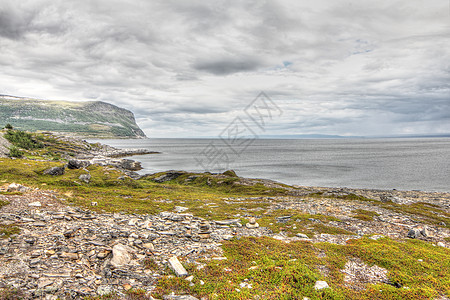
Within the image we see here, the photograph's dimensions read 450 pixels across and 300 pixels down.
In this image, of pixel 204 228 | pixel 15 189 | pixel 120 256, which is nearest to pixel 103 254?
pixel 120 256

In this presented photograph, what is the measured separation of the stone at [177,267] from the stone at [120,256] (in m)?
2.38

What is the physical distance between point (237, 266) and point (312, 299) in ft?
14.7

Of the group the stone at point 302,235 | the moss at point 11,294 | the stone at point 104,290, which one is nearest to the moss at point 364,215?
the stone at point 302,235

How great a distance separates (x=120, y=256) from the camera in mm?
12367

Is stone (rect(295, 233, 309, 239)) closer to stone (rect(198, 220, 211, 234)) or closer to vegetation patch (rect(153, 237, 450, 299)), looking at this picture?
vegetation patch (rect(153, 237, 450, 299))

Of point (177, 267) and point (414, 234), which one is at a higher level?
point (177, 267)

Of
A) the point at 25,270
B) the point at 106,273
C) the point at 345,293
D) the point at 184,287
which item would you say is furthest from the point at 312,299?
the point at 25,270

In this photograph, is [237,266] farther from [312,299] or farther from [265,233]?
[265,233]

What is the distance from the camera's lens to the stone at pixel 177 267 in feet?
38.7

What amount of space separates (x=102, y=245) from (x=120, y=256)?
217 cm

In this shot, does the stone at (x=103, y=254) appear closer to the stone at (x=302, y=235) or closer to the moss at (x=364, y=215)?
the stone at (x=302, y=235)

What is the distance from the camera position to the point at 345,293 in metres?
10.8

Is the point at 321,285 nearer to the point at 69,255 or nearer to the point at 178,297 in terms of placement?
the point at 178,297

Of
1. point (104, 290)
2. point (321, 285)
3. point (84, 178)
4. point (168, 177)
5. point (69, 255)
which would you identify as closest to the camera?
point (104, 290)
